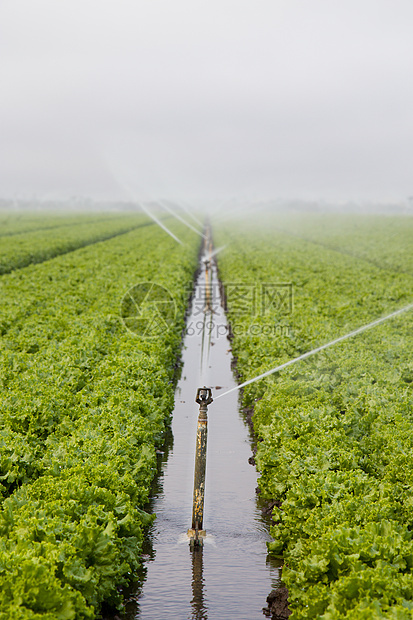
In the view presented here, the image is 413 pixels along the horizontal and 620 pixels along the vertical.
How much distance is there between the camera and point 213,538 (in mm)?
9148

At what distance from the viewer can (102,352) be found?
1555 centimetres

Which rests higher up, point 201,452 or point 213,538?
point 201,452

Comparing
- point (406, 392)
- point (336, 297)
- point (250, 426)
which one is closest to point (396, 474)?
point (406, 392)

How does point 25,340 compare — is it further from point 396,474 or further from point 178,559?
point 396,474

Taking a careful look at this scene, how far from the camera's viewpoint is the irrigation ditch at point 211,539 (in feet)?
25.1

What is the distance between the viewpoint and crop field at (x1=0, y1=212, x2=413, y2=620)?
6004 mm

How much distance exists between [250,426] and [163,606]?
6.50 m

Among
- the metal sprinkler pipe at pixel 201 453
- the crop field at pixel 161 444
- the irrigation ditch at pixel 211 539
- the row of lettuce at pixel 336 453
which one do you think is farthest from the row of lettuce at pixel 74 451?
the row of lettuce at pixel 336 453

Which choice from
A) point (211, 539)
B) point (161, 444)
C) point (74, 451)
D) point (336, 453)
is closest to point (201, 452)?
point (211, 539)

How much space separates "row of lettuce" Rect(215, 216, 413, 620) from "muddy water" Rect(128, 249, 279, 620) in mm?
536

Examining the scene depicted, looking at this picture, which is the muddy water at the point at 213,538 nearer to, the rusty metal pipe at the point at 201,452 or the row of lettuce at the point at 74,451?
the row of lettuce at the point at 74,451

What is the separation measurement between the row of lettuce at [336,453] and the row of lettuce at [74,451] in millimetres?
2004

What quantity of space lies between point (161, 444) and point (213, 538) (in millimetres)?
2705

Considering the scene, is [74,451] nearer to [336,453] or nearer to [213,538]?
[213,538]
